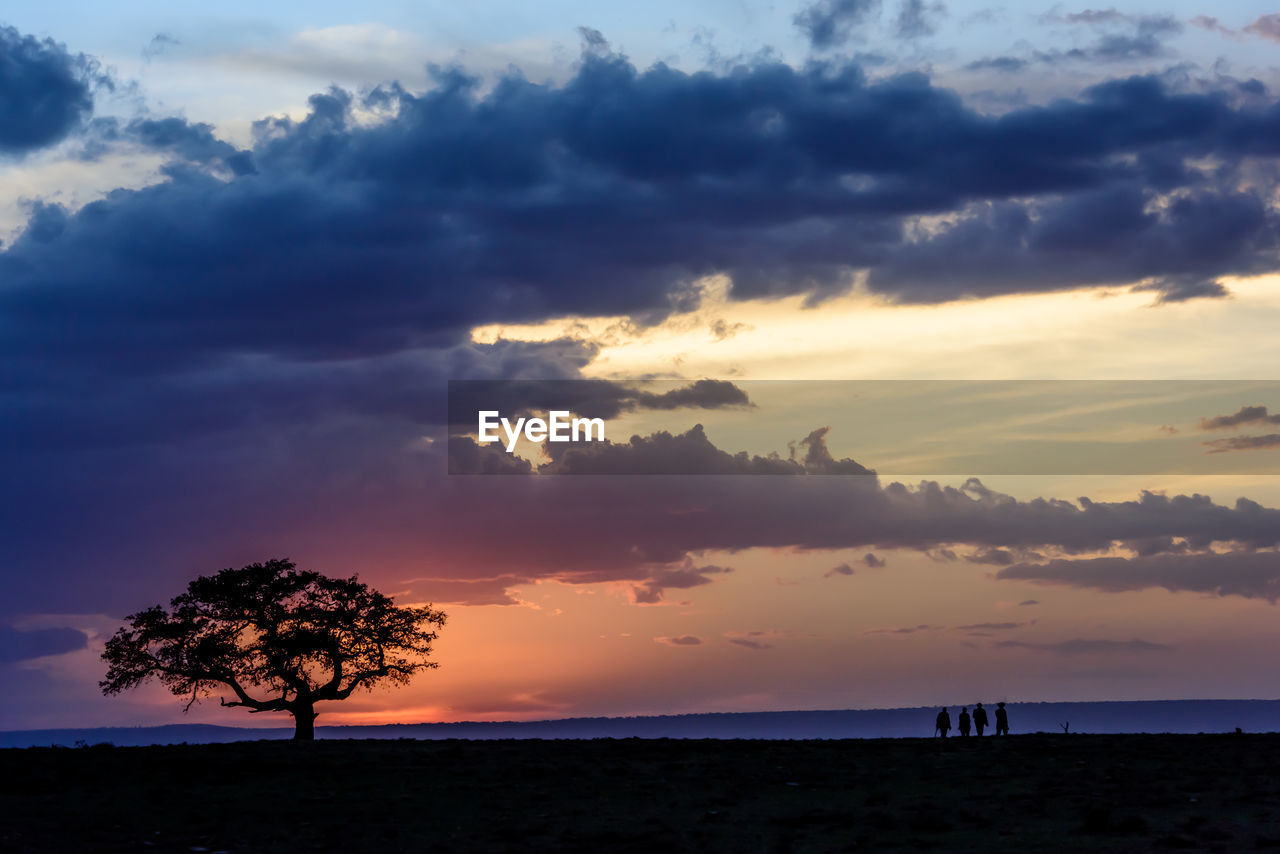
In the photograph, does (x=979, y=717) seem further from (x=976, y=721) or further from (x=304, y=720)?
(x=304, y=720)

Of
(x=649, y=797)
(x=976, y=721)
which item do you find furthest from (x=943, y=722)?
(x=649, y=797)

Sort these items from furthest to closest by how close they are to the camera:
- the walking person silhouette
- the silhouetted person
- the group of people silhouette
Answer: the walking person silhouette
the silhouetted person
the group of people silhouette

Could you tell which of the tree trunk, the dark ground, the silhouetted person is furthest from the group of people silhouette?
the tree trunk

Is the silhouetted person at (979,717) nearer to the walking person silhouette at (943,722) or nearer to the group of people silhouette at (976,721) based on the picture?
the group of people silhouette at (976,721)

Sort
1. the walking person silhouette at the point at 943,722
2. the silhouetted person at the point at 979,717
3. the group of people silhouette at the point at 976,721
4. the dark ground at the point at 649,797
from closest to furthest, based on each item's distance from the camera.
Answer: the dark ground at the point at 649,797 < the group of people silhouette at the point at 976,721 < the silhouetted person at the point at 979,717 < the walking person silhouette at the point at 943,722

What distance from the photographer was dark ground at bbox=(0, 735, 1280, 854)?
36.7 meters

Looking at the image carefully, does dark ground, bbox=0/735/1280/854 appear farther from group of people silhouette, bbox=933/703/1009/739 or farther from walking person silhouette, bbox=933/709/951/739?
walking person silhouette, bbox=933/709/951/739

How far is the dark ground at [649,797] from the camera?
1446 inches

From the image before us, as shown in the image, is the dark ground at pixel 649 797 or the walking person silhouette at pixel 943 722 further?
the walking person silhouette at pixel 943 722

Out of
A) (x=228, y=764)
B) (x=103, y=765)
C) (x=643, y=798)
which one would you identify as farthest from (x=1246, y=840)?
(x=103, y=765)

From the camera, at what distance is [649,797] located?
44.7m

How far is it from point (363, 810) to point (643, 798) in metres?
9.49

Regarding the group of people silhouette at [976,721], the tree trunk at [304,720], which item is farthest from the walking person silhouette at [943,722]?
the tree trunk at [304,720]

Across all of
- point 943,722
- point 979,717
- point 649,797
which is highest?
point 979,717
